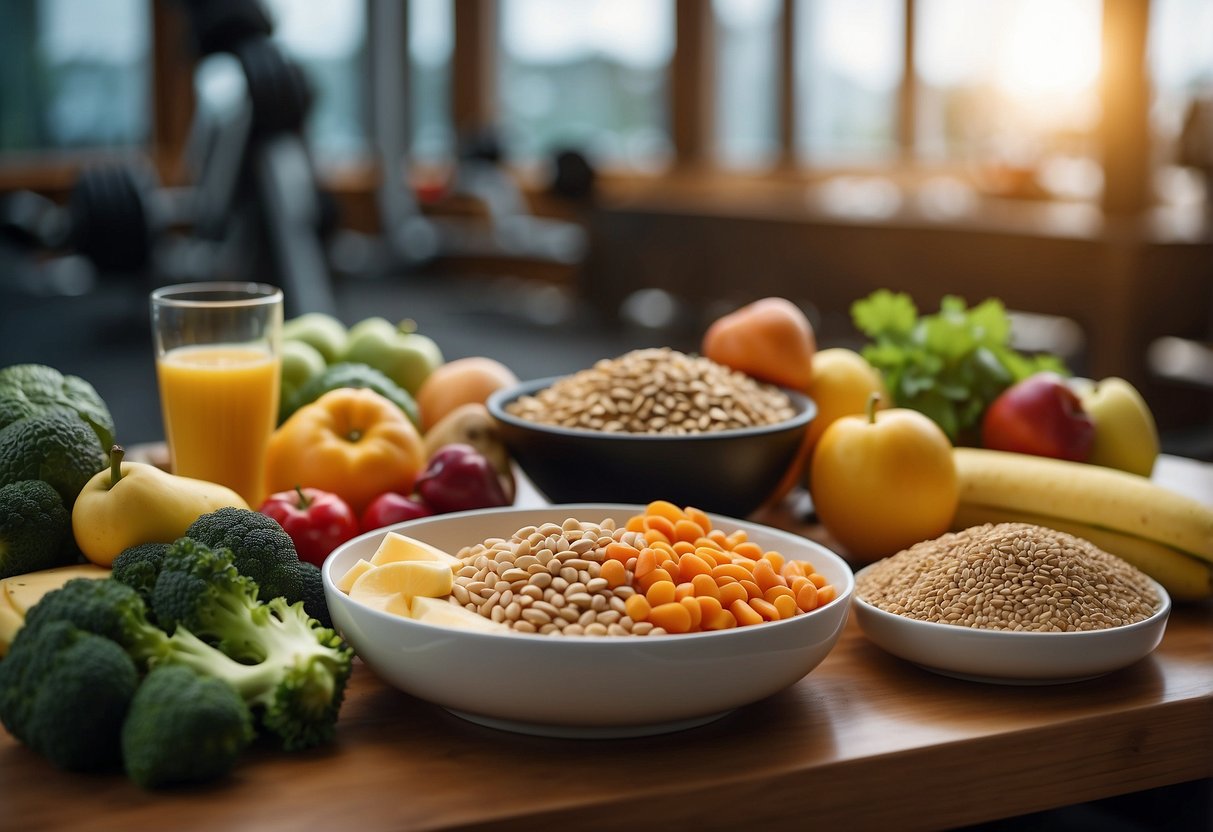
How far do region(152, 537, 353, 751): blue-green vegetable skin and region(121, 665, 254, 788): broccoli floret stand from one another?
39 millimetres

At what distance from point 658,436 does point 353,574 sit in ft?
1.17

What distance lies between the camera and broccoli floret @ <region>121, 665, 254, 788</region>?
70 cm

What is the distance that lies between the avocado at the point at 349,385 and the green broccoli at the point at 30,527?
1.47 feet

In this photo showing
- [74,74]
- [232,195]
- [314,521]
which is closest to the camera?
[314,521]

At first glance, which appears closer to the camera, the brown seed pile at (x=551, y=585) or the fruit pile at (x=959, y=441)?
the brown seed pile at (x=551, y=585)

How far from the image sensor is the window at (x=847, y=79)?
9.32 m

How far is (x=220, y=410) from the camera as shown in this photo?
1253mm

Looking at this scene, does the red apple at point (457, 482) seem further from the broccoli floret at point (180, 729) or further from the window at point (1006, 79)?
the window at point (1006, 79)

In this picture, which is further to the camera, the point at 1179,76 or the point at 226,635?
the point at 1179,76

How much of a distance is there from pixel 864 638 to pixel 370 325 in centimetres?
83

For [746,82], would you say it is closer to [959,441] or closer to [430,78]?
[430,78]

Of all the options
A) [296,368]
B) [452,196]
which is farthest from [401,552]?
[452,196]

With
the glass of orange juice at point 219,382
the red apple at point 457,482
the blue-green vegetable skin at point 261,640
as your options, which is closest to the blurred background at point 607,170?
the red apple at point 457,482

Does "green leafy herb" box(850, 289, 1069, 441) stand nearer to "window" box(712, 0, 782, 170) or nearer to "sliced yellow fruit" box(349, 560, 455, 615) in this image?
"sliced yellow fruit" box(349, 560, 455, 615)
